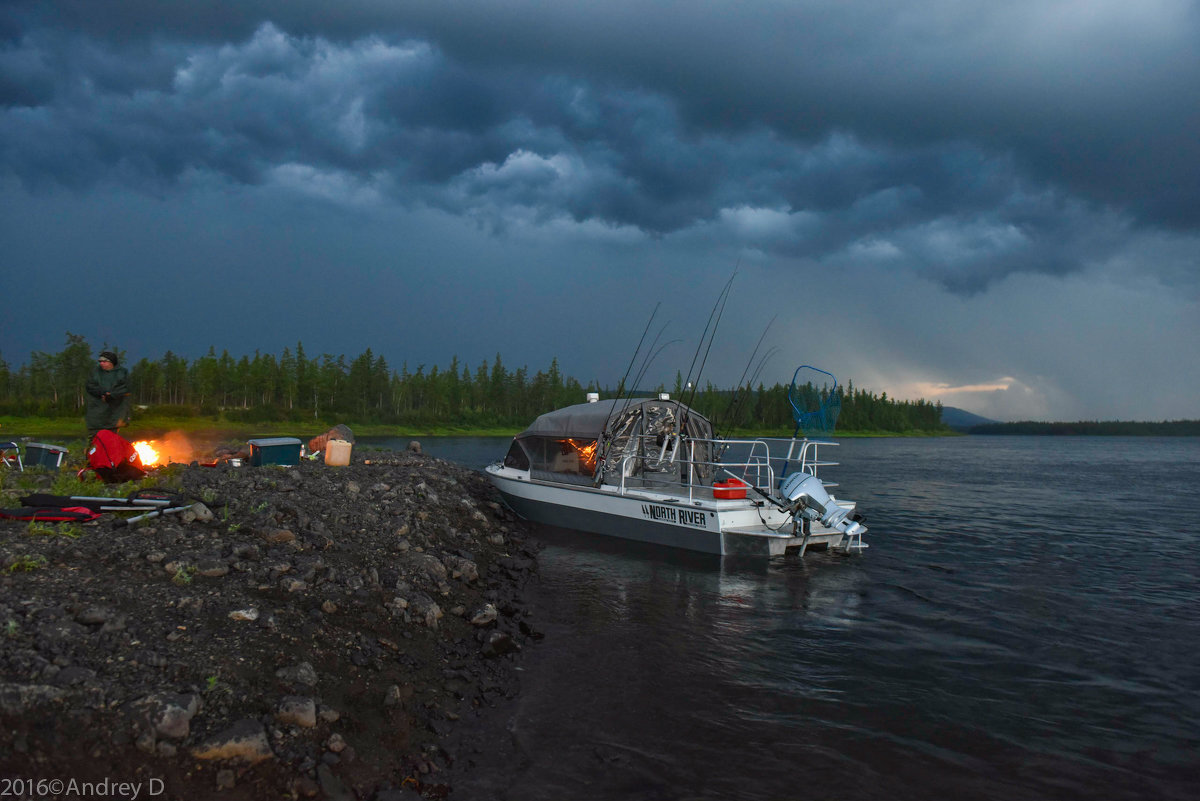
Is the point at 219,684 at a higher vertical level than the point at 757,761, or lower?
higher

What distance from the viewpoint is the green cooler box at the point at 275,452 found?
1872cm

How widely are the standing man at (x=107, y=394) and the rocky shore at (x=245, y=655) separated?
1.92 meters

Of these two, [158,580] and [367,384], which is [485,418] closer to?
[367,384]

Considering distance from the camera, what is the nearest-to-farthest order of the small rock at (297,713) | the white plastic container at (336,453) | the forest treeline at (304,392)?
the small rock at (297,713)
the white plastic container at (336,453)
the forest treeline at (304,392)

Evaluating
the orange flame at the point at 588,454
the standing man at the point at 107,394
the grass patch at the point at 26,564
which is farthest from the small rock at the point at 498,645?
the standing man at the point at 107,394

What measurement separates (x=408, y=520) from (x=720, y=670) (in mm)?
7328

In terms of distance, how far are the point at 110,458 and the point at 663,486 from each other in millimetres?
12043

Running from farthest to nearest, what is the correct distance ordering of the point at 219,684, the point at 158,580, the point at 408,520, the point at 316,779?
the point at 408,520, the point at 158,580, the point at 219,684, the point at 316,779

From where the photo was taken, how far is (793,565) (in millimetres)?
15188

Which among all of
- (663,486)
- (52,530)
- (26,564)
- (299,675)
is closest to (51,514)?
(52,530)

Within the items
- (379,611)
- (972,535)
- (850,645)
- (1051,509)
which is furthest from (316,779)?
(1051,509)

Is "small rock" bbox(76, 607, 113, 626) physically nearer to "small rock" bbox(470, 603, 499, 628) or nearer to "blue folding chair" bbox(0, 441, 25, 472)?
"small rock" bbox(470, 603, 499, 628)

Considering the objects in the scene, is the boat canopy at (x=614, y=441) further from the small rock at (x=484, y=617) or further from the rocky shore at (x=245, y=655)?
the small rock at (x=484, y=617)

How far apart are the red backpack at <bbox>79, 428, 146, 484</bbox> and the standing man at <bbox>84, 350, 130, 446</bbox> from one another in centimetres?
128
